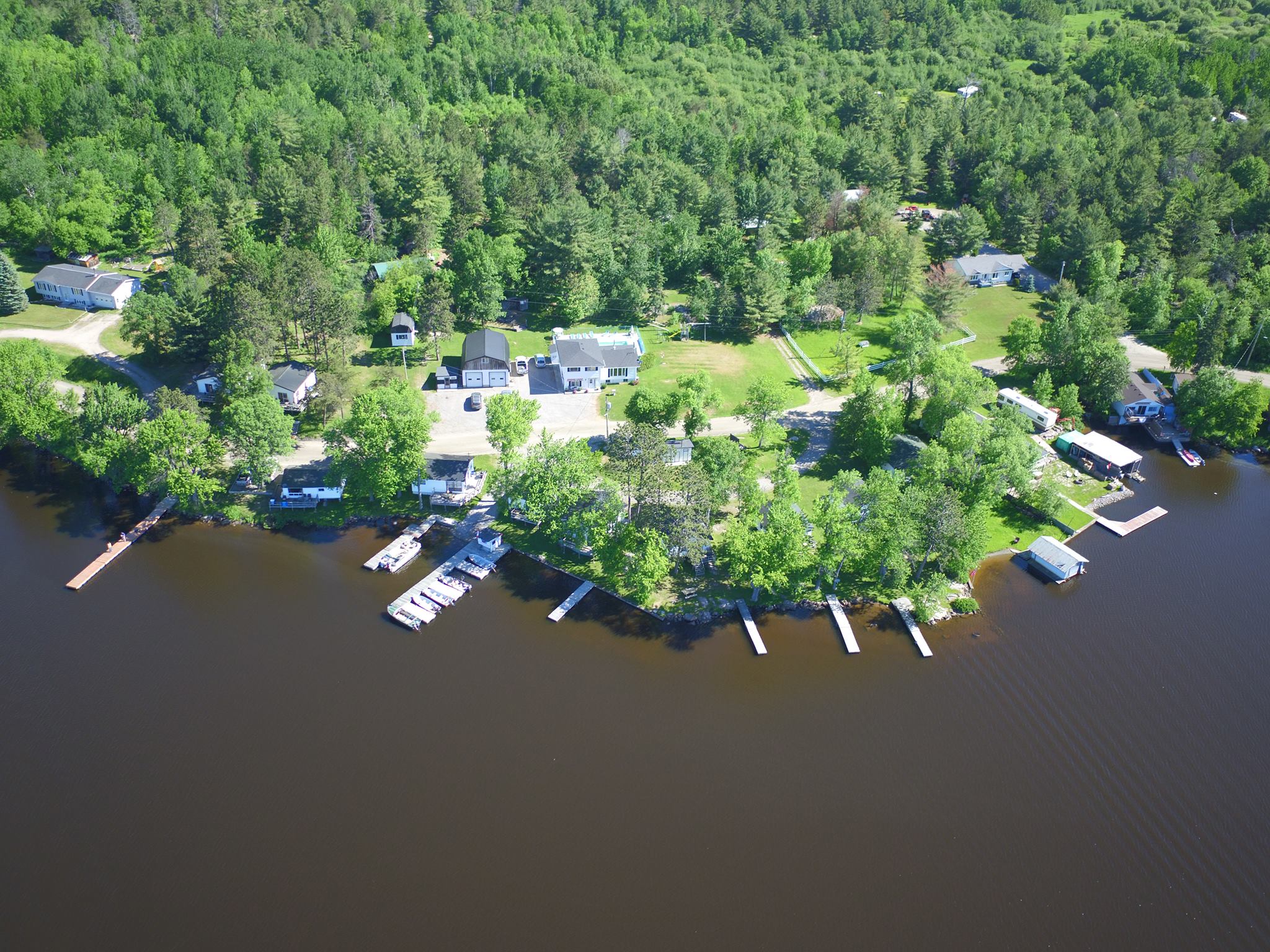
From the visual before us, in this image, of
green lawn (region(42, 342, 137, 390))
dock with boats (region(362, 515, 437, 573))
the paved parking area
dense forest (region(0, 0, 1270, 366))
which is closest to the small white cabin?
dense forest (region(0, 0, 1270, 366))

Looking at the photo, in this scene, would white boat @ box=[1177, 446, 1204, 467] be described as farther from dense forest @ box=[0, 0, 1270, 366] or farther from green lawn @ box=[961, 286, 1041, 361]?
green lawn @ box=[961, 286, 1041, 361]

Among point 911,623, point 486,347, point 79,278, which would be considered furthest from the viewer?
point 79,278

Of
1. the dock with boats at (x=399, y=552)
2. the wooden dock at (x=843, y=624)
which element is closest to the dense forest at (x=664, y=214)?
the wooden dock at (x=843, y=624)

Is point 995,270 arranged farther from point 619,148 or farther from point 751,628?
point 751,628

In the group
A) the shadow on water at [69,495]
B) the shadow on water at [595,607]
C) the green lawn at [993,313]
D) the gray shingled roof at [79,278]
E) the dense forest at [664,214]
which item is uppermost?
the dense forest at [664,214]

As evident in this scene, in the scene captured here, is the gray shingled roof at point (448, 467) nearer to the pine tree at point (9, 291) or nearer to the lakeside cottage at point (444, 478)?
the lakeside cottage at point (444, 478)

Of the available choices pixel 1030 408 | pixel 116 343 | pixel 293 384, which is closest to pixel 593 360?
pixel 293 384

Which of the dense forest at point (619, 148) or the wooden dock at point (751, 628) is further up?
the dense forest at point (619, 148)
